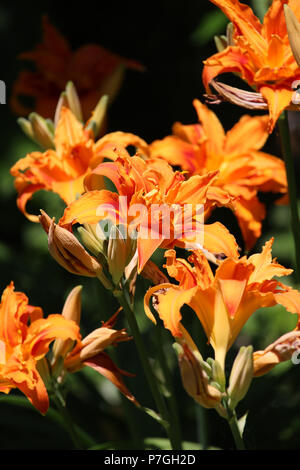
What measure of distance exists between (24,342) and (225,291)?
19cm

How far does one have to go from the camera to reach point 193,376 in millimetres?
560

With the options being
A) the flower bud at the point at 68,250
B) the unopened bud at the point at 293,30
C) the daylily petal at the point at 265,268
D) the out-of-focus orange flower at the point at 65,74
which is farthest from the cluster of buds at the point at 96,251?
the out-of-focus orange flower at the point at 65,74

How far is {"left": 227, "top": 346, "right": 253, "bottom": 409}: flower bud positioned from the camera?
0.58 m

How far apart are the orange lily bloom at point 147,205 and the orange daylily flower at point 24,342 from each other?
93 mm

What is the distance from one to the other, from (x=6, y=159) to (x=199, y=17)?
1.39 ft

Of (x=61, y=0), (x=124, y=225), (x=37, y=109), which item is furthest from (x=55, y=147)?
(x=61, y=0)

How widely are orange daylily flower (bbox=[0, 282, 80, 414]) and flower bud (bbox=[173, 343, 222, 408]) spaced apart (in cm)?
13

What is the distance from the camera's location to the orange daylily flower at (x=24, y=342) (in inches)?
24.8

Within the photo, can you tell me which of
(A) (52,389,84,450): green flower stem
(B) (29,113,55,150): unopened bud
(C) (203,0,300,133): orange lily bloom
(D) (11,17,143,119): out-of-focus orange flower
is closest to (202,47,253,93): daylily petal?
(C) (203,0,300,133): orange lily bloom

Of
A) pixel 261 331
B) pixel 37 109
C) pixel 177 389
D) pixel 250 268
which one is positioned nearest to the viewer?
pixel 250 268

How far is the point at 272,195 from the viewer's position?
121 cm

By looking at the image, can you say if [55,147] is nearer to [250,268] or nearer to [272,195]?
[250,268]

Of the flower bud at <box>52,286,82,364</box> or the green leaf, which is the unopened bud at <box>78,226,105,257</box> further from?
the green leaf

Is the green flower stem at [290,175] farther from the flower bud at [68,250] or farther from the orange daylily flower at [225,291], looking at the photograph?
the flower bud at [68,250]
